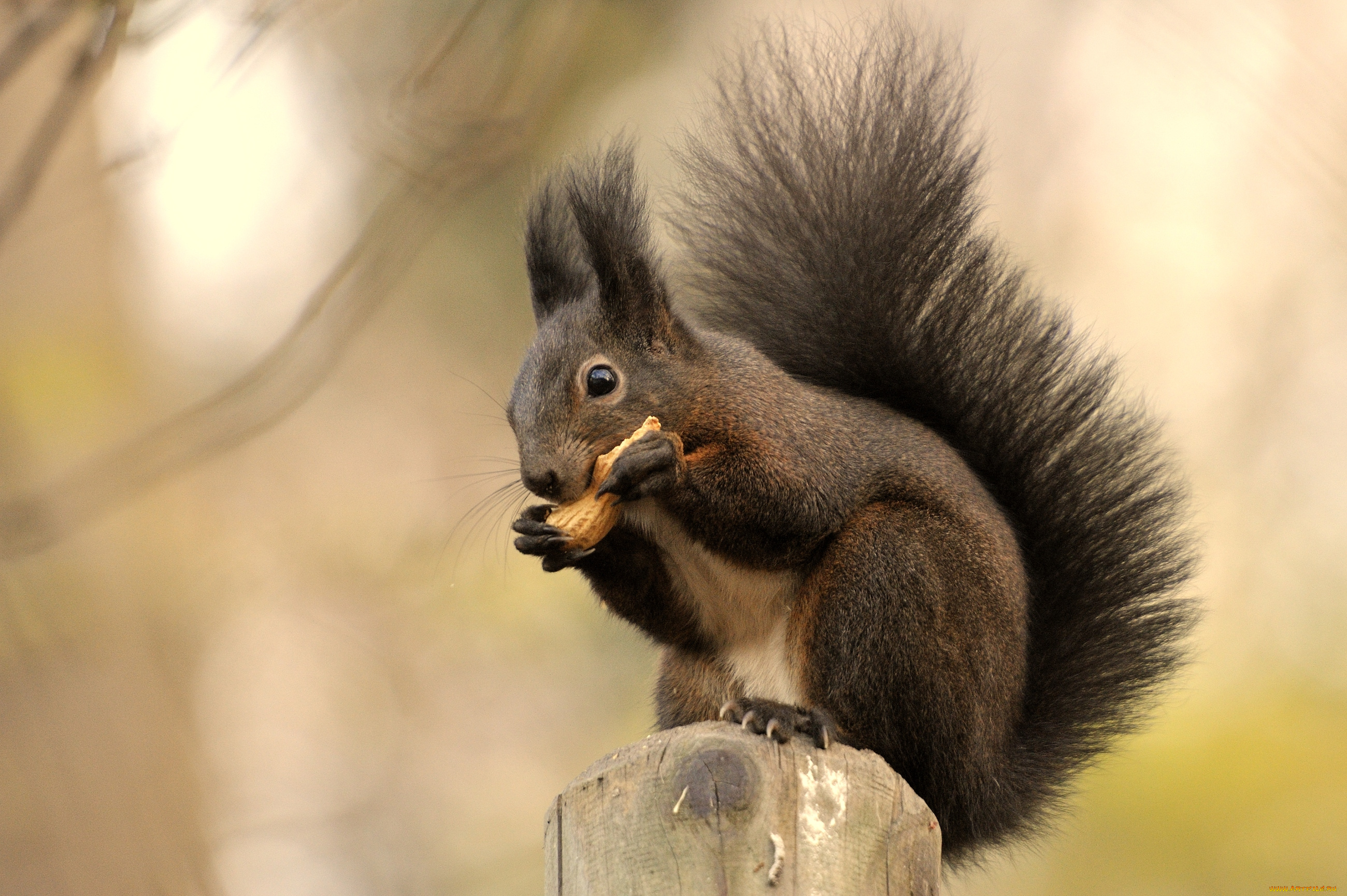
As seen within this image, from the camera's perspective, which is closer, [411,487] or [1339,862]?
[1339,862]

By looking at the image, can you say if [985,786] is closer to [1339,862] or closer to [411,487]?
[1339,862]

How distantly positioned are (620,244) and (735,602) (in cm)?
69

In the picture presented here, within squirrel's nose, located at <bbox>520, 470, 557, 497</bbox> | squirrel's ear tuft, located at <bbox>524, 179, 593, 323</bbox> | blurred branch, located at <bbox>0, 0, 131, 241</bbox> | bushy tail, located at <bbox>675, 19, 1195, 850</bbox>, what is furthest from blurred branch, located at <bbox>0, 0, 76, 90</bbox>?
bushy tail, located at <bbox>675, 19, 1195, 850</bbox>

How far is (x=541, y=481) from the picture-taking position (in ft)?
6.88

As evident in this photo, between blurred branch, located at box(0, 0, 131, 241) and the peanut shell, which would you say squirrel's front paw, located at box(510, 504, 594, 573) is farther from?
blurred branch, located at box(0, 0, 131, 241)

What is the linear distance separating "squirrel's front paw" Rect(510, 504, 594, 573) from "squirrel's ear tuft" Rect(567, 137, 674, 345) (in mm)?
413

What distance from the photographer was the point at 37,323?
11.5ft

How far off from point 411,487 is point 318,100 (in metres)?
1.40

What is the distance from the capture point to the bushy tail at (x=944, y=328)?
244 cm

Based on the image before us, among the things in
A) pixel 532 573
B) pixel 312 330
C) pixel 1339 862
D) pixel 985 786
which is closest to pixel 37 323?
pixel 532 573

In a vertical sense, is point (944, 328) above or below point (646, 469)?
above

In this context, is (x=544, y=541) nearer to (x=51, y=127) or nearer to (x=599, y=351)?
(x=599, y=351)

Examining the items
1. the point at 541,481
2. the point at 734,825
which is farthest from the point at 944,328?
the point at 734,825

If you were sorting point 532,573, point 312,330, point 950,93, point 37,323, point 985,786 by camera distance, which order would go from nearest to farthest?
point 312,330, point 985,786, point 950,93, point 37,323, point 532,573
